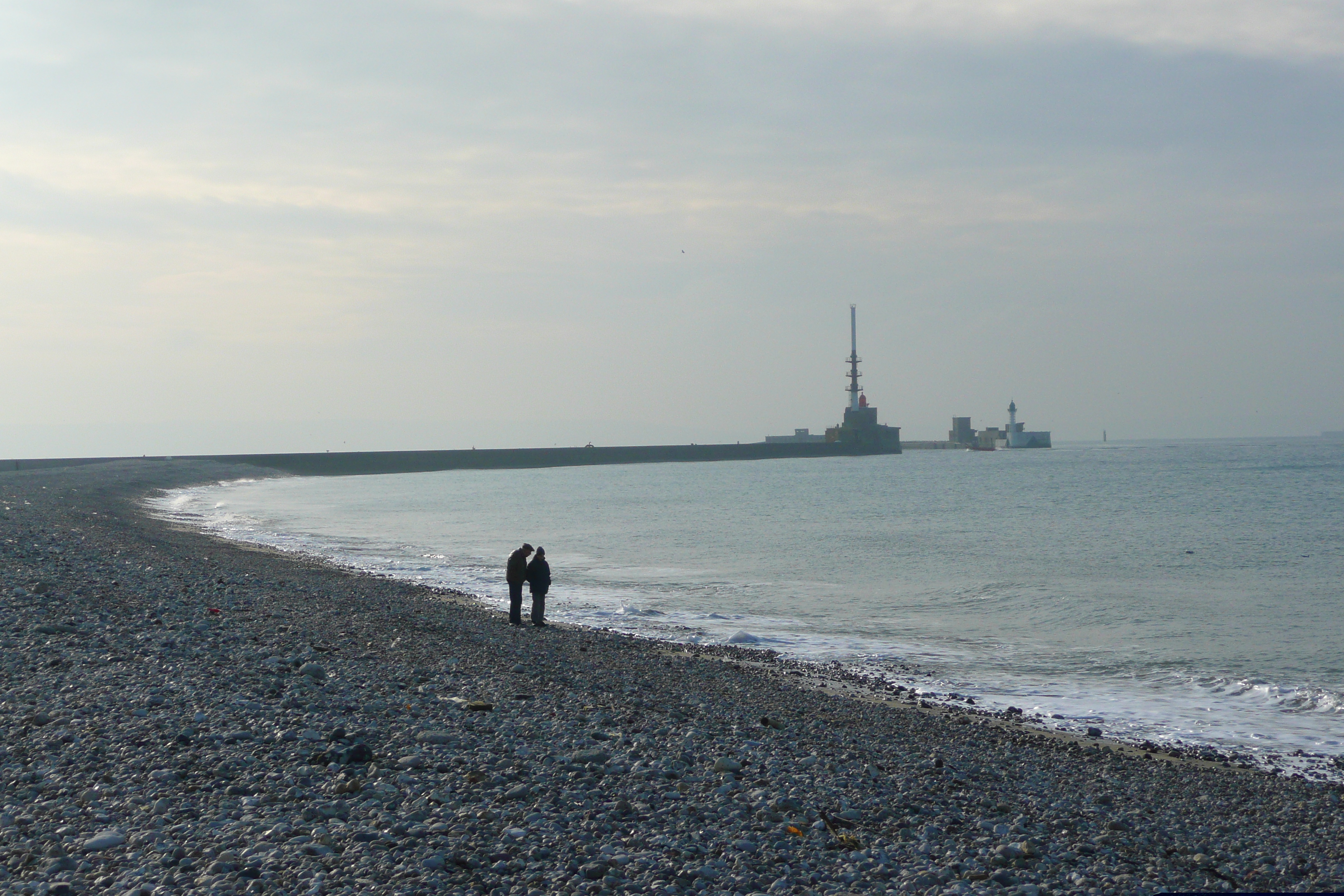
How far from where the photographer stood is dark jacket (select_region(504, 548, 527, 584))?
16.6 m

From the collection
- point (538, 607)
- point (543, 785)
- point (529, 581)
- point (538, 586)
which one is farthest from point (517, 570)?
point (543, 785)

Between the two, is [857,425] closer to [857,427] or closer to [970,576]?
[857,427]

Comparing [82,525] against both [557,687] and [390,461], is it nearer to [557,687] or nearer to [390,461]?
[557,687]

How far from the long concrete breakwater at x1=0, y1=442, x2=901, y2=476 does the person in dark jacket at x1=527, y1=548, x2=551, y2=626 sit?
84429 mm

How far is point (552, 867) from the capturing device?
581cm

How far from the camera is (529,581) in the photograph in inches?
661

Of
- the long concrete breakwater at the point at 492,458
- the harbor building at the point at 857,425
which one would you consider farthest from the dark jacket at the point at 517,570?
the harbor building at the point at 857,425

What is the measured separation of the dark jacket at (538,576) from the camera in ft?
54.6

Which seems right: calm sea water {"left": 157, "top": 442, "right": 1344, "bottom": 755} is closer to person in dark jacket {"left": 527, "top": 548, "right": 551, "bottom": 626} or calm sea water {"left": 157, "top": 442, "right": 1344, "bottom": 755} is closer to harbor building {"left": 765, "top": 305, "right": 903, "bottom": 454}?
person in dark jacket {"left": 527, "top": 548, "right": 551, "bottom": 626}

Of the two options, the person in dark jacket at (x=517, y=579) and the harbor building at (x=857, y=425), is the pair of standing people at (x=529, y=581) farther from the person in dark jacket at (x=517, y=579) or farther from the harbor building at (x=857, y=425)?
the harbor building at (x=857, y=425)

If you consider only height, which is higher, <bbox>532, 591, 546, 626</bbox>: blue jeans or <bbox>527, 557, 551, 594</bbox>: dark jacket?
<bbox>527, 557, 551, 594</bbox>: dark jacket

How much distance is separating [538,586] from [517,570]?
0.44 meters

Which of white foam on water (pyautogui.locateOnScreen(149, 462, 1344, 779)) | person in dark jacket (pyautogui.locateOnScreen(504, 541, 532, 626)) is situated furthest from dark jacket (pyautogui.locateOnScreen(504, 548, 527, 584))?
white foam on water (pyautogui.locateOnScreen(149, 462, 1344, 779))

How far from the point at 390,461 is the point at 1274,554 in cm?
10267
